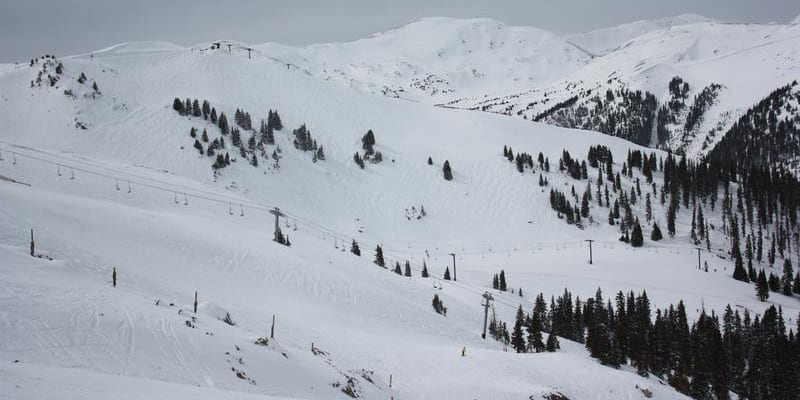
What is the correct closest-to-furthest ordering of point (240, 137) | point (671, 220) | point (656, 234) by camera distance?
1. point (656, 234)
2. point (240, 137)
3. point (671, 220)

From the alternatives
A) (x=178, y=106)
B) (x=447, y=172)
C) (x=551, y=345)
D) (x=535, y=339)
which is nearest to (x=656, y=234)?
(x=447, y=172)

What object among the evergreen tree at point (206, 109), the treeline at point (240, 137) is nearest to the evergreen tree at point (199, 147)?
the treeline at point (240, 137)

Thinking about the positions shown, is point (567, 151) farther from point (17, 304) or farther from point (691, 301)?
point (17, 304)

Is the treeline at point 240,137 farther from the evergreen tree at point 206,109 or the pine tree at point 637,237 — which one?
the pine tree at point 637,237

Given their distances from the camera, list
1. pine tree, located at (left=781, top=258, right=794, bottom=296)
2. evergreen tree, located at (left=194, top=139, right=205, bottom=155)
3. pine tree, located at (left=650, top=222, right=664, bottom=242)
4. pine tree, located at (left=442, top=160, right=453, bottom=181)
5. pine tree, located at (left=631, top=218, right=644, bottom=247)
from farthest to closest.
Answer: pine tree, located at (left=442, top=160, right=453, bottom=181)
pine tree, located at (left=650, top=222, right=664, bottom=242)
pine tree, located at (left=631, top=218, right=644, bottom=247)
evergreen tree, located at (left=194, top=139, right=205, bottom=155)
pine tree, located at (left=781, top=258, right=794, bottom=296)

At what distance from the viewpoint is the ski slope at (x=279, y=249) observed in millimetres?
20469

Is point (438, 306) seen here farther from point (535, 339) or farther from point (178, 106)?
point (178, 106)

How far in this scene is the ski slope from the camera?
20.5 metres

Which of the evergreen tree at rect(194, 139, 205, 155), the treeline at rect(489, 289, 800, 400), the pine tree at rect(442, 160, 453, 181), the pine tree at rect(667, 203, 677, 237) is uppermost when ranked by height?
the evergreen tree at rect(194, 139, 205, 155)

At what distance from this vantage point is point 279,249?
54.0 m

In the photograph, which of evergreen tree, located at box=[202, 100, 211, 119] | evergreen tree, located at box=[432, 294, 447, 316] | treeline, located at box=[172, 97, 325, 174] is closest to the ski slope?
evergreen tree, located at box=[432, 294, 447, 316]

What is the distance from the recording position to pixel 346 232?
102 metres

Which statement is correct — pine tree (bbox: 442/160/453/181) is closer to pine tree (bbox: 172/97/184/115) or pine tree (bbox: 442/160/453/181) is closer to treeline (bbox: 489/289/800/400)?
treeline (bbox: 489/289/800/400)

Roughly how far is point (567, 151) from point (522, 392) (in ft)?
404
